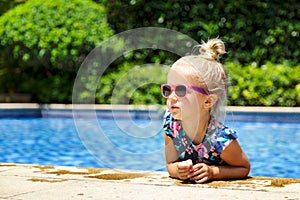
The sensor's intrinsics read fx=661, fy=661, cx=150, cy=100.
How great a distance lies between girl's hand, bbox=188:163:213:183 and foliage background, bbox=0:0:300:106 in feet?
28.0

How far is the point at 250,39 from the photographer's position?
13.6m

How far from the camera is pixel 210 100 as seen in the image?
13.5ft

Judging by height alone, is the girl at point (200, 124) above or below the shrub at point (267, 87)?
below

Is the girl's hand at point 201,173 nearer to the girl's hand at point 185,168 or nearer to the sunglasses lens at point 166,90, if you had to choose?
the girl's hand at point 185,168

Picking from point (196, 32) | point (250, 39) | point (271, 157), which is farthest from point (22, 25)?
point (271, 157)

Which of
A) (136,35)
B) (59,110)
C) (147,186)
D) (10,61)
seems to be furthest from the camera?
(10,61)

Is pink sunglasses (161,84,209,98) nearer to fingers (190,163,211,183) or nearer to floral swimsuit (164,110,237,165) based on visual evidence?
floral swimsuit (164,110,237,165)

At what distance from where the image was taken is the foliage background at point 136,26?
13.4 meters

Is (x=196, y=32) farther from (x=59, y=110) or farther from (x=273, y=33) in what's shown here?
(x=59, y=110)

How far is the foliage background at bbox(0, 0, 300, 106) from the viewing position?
13.4 m

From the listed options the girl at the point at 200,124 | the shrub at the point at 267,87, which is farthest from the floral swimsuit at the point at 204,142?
the shrub at the point at 267,87

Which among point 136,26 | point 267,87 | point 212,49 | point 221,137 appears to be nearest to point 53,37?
point 136,26

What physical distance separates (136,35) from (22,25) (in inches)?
97.2

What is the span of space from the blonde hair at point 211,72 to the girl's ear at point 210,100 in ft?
0.07
